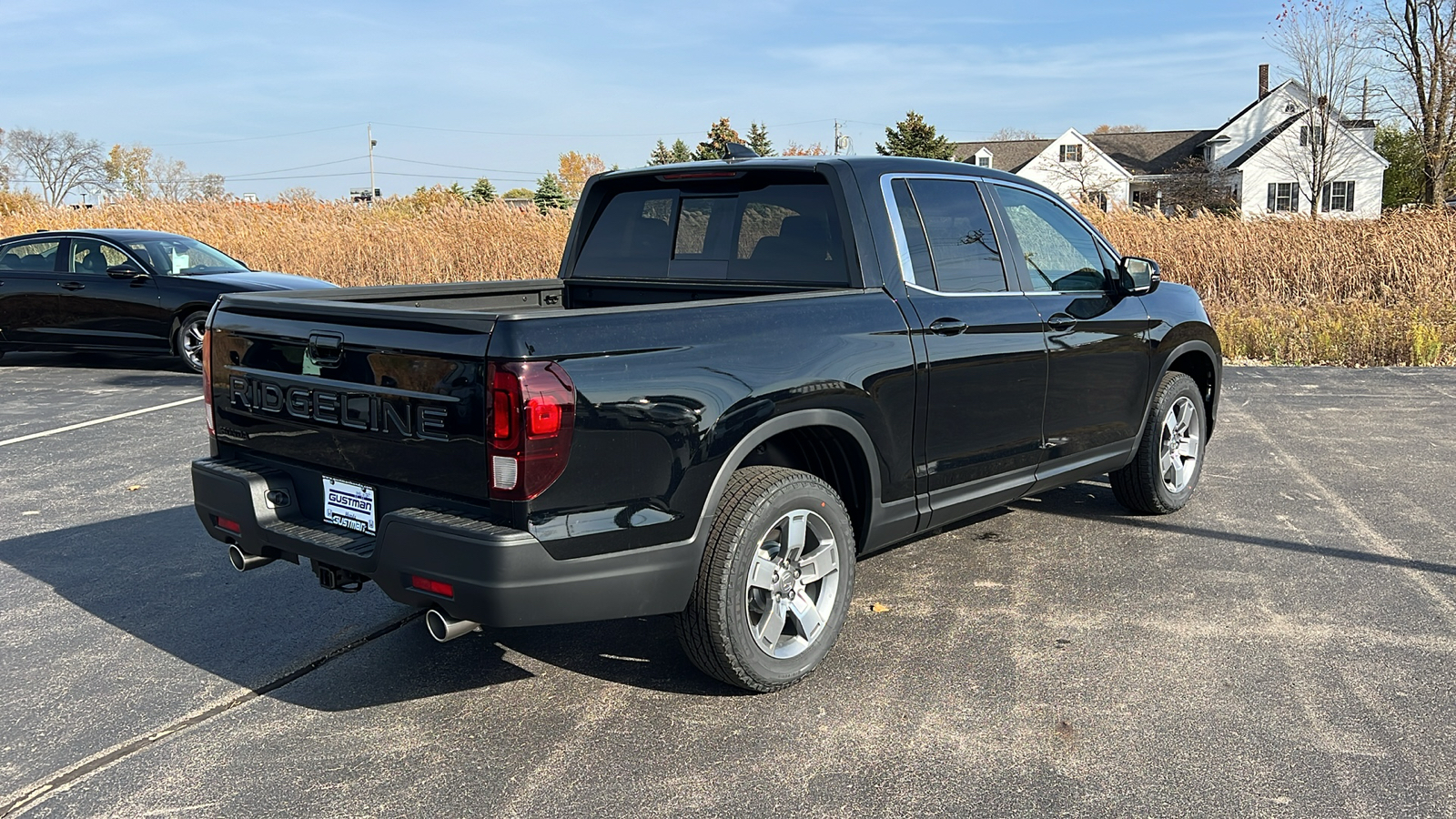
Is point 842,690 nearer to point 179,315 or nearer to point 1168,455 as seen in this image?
point 1168,455

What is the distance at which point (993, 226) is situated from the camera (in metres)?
5.06

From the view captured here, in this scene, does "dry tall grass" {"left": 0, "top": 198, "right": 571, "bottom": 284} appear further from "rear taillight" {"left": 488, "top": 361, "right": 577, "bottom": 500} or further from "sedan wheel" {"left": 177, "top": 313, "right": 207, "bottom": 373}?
"rear taillight" {"left": 488, "top": 361, "right": 577, "bottom": 500}

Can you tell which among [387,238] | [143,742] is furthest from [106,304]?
[143,742]

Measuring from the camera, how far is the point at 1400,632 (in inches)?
174

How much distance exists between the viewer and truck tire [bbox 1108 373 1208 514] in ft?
19.6

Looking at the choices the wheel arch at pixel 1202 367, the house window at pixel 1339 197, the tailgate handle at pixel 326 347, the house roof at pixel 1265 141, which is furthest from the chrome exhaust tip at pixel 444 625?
the house window at pixel 1339 197

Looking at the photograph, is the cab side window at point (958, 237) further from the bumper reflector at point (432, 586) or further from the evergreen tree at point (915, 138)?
the evergreen tree at point (915, 138)

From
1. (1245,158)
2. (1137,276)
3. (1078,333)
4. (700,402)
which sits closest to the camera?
(700,402)

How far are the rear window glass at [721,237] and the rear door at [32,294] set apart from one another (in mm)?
10017

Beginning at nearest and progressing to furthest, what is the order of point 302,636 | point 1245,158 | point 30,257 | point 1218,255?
point 302,636 < point 30,257 < point 1218,255 < point 1245,158

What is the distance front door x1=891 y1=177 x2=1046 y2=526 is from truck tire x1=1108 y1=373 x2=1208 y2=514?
3.93ft

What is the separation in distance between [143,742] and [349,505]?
0.98m

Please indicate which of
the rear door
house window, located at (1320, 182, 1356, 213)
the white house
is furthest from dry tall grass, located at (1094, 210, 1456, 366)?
house window, located at (1320, 182, 1356, 213)

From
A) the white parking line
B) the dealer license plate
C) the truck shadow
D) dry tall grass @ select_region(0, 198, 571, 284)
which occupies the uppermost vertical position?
dry tall grass @ select_region(0, 198, 571, 284)
